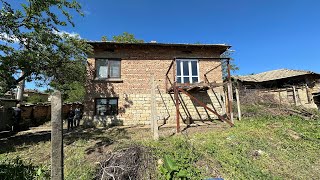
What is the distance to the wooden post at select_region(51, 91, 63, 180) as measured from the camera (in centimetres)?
269

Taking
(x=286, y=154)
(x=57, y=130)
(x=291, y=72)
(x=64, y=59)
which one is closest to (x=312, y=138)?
(x=286, y=154)

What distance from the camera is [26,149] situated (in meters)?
7.98

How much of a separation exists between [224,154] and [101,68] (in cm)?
994

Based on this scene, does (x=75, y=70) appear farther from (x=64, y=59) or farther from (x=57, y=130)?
(x=57, y=130)

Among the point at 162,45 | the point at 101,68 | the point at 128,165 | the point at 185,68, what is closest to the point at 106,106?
the point at 101,68

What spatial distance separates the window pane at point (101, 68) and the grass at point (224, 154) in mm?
5324

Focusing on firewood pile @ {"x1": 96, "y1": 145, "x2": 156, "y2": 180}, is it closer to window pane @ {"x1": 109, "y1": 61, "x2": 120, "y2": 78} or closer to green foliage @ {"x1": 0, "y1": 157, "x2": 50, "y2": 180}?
green foliage @ {"x1": 0, "y1": 157, "x2": 50, "y2": 180}

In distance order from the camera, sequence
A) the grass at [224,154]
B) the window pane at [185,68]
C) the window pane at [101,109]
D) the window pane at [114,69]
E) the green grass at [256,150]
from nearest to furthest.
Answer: the grass at [224,154] < the green grass at [256,150] < the window pane at [101,109] < the window pane at [114,69] < the window pane at [185,68]

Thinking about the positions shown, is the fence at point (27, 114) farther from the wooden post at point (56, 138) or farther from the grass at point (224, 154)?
the wooden post at point (56, 138)

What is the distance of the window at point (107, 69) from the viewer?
12.8 meters

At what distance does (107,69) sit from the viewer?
12.9m

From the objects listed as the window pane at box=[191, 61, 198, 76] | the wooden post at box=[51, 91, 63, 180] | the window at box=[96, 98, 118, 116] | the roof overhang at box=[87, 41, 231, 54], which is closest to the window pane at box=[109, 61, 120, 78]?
the roof overhang at box=[87, 41, 231, 54]

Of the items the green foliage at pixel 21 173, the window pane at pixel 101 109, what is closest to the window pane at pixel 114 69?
the window pane at pixel 101 109

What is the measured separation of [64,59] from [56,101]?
9.50 metres
